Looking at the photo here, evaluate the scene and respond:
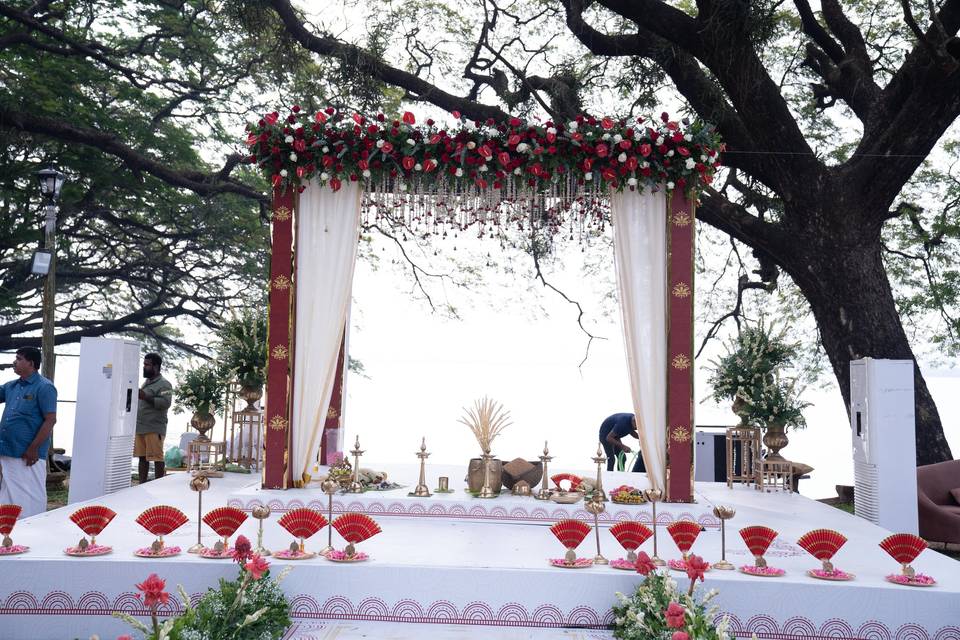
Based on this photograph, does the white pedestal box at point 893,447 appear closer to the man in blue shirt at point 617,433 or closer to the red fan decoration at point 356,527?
the man in blue shirt at point 617,433

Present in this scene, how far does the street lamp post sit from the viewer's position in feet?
27.5

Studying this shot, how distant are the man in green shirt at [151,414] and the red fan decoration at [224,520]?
423cm

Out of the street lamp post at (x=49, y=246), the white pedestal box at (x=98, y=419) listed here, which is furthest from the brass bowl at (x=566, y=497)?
the street lamp post at (x=49, y=246)

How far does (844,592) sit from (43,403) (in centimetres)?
548

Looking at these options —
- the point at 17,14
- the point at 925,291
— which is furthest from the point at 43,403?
the point at 925,291

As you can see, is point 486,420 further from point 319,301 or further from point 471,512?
point 319,301

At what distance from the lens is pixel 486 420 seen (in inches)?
236

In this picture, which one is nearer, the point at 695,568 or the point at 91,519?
the point at 695,568

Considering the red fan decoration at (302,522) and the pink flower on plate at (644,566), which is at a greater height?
the red fan decoration at (302,522)

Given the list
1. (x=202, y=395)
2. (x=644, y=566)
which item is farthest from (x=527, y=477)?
(x=202, y=395)

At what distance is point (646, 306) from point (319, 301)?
2479 mm

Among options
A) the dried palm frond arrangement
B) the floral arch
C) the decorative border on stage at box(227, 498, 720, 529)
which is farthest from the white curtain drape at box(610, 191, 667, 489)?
the dried palm frond arrangement

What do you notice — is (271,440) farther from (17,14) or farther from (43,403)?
(17,14)

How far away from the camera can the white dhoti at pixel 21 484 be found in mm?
5879
